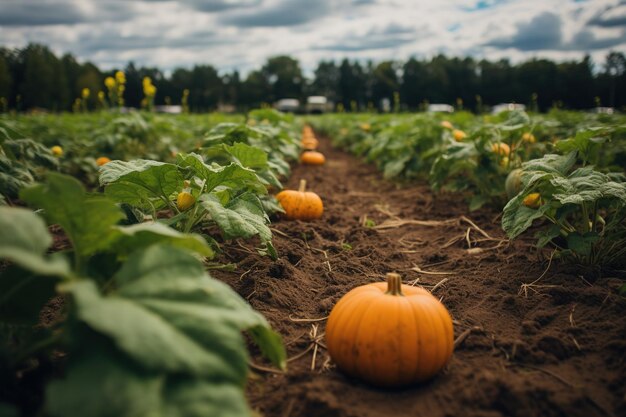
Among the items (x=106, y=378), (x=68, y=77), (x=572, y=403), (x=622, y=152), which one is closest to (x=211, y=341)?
(x=106, y=378)

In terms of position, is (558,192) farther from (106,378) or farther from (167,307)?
(106,378)

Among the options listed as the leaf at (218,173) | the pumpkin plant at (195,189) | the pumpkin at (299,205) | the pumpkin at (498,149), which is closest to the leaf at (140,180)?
the pumpkin plant at (195,189)

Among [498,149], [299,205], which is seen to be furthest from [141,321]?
[498,149]

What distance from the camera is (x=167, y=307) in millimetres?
1229

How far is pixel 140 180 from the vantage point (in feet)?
7.62

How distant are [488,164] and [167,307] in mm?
4379

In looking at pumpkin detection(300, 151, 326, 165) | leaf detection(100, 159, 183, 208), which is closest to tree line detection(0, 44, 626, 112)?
pumpkin detection(300, 151, 326, 165)

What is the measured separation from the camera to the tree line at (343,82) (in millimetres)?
36750

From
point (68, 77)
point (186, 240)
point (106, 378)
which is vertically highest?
point (68, 77)

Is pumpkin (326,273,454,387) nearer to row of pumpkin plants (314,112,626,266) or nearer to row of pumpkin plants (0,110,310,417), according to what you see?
row of pumpkin plants (0,110,310,417)

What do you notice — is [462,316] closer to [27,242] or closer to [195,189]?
[195,189]

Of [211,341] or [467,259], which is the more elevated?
[211,341]

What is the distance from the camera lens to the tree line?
121 feet

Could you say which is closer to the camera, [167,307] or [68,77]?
[167,307]
